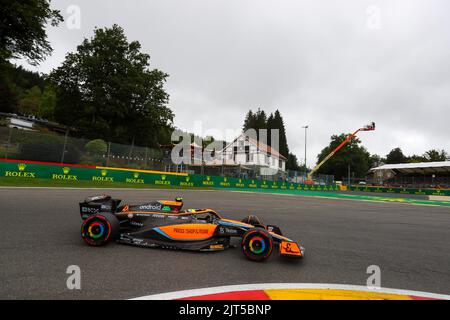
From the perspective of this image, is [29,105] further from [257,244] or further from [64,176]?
[257,244]

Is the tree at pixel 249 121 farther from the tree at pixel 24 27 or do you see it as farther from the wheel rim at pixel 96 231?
the wheel rim at pixel 96 231

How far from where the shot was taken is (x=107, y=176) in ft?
57.4

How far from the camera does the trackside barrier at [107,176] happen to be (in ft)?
47.1

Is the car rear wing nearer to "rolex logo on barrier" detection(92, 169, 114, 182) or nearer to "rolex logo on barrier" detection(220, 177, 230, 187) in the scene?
"rolex logo on barrier" detection(92, 169, 114, 182)

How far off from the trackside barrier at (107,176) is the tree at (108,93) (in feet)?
50.9

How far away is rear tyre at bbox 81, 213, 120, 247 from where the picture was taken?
3.55 metres

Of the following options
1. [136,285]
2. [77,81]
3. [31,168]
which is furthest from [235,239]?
[77,81]

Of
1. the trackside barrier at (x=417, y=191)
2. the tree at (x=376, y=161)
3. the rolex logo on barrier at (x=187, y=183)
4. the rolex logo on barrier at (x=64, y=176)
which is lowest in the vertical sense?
the trackside barrier at (x=417, y=191)

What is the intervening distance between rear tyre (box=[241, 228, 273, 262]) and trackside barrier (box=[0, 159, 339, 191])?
49.5 feet

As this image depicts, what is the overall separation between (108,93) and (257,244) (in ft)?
115

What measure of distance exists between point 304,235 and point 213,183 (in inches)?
729

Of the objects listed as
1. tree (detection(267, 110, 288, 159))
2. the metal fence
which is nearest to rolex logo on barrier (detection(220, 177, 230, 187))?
the metal fence

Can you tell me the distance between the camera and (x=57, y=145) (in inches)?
672

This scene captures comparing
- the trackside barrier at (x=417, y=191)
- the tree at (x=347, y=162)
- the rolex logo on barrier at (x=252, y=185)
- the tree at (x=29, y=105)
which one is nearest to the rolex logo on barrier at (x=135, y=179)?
the rolex logo on barrier at (x=252, y=185)
